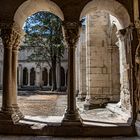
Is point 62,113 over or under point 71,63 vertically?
under

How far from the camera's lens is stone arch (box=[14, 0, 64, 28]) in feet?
22.0

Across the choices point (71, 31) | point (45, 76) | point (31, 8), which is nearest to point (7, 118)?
point (71, 31)

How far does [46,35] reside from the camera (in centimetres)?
2684

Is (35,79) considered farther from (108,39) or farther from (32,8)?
(32,8)

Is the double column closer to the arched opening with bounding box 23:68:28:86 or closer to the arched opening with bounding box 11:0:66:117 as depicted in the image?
the arched opening with bounding box 11:0:66:117

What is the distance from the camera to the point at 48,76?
36250 millimetres

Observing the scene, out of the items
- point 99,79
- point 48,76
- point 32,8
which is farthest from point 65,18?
point 48,76

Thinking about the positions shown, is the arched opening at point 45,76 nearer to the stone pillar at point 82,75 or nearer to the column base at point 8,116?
the stone pillar at point 82,75

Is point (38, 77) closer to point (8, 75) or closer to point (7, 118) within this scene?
point (8, 75)

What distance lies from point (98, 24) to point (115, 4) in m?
5.45

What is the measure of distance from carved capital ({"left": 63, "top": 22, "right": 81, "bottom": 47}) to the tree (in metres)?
19.0

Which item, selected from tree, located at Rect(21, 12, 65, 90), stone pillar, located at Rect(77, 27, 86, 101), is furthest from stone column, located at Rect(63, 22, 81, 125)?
tree, located at Rect(21, 12, 65, 90)

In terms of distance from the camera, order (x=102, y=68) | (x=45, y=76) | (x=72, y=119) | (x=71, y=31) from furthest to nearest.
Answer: (x=45, y=76)
(x=102, y=68)
(x=71, y=31)
(x=72, y=119)

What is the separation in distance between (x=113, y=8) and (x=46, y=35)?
793 inches
